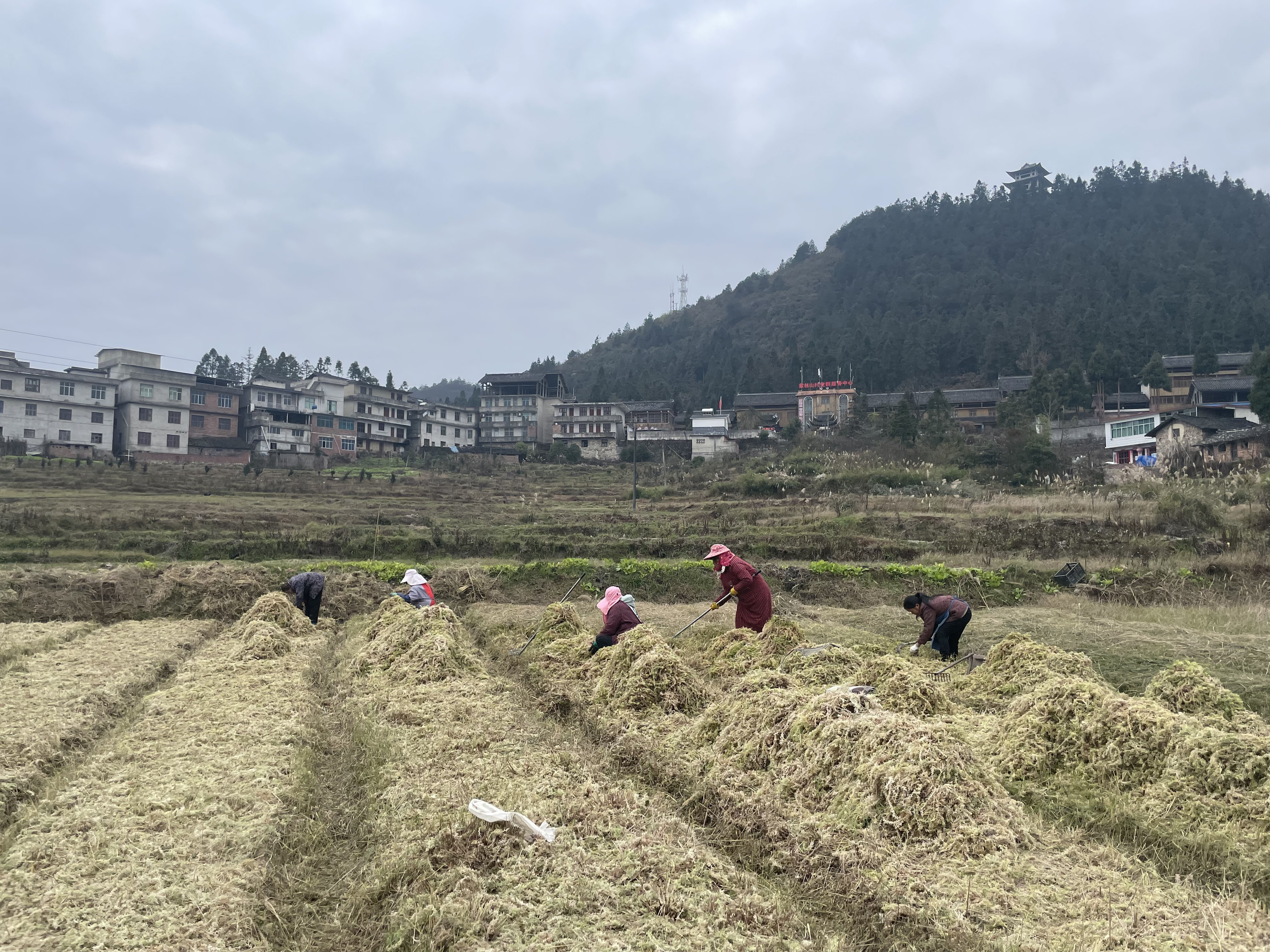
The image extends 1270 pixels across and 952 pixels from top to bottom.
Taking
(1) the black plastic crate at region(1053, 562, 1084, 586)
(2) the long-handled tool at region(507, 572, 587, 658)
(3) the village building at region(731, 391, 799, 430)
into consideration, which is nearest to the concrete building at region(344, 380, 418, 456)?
(3) the village building at region(731, 391, 799, 430)

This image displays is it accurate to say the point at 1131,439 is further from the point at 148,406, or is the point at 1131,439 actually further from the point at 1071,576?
the point at 148,406

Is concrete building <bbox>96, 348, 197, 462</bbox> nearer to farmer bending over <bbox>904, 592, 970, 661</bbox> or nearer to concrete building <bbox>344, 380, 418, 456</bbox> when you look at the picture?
concrete building <bbox>344, 380, 418, 456</bbox>

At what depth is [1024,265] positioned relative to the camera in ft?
351

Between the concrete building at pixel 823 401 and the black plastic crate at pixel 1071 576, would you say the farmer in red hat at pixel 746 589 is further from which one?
the concrete building at pixel 823 401

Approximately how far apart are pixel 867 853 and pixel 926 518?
2297 centimetres

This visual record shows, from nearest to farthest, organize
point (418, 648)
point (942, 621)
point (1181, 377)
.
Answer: point (418, 648)
point (942, 621)
point (1181, 377)

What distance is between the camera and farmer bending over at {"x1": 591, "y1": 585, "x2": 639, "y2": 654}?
995cm

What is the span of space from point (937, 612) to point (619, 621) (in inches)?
172

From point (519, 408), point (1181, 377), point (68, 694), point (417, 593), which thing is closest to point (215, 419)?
point (519, 408)

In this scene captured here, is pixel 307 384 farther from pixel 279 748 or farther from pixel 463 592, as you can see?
pixel 279 748

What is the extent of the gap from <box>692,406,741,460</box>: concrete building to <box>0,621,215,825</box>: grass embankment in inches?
1813

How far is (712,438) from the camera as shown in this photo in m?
60.0

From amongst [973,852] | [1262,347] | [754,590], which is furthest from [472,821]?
[1262,347]

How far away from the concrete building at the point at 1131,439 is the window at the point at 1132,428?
19 millimetres
